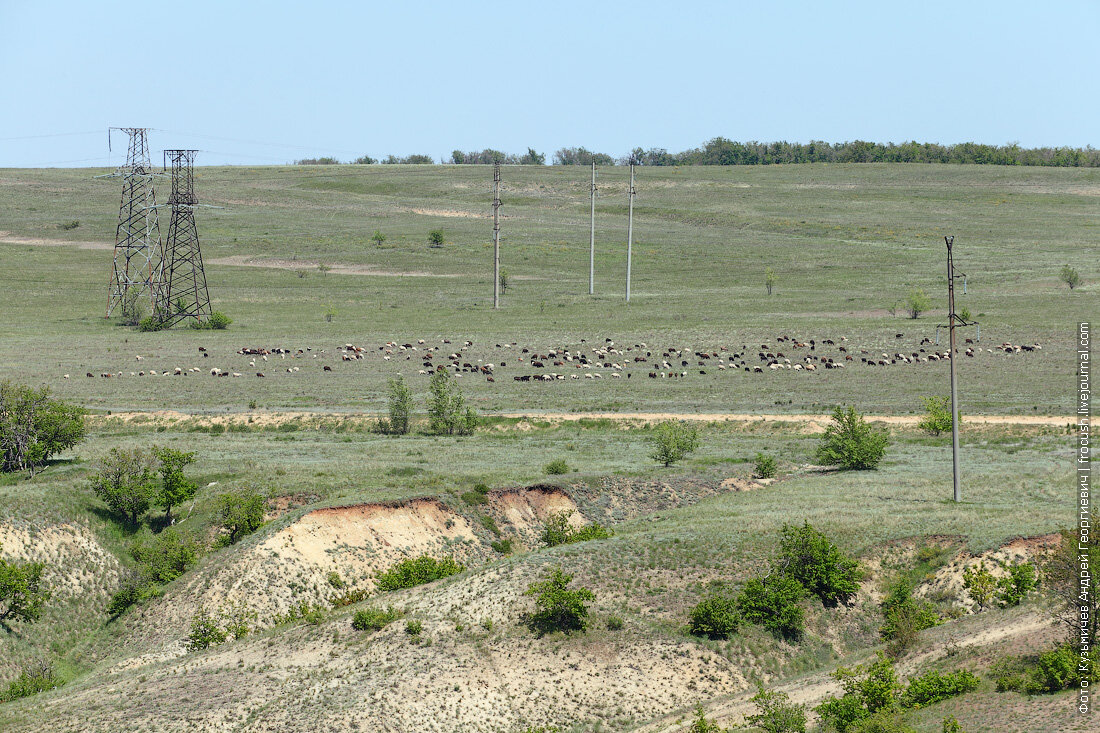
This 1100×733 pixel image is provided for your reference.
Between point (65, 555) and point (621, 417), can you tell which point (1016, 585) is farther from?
point (621, 417)

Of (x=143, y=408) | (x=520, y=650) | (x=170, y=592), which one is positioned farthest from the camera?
(x=143, y=408)

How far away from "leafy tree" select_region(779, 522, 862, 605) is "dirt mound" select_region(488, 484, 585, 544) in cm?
1170

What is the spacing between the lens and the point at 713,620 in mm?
30125

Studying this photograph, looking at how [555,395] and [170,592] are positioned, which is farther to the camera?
[555,395]

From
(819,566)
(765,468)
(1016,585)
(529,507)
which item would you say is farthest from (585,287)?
(1016,585)

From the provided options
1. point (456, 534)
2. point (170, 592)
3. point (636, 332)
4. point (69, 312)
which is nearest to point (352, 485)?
point (456, 534)

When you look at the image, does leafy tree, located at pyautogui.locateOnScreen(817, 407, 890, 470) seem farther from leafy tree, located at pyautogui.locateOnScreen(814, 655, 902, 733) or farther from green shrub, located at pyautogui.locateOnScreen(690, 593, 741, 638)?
leafy tree, located at pyautogui.locateOnScreen(814, 655, 902, 733)

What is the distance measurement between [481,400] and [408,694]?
41.3 metres

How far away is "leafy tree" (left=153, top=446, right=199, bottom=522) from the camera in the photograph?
4219cm

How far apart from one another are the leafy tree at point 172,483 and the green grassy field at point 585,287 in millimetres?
21798

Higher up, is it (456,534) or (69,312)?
(69,312)

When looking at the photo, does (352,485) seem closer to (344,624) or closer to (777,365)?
(344,624)

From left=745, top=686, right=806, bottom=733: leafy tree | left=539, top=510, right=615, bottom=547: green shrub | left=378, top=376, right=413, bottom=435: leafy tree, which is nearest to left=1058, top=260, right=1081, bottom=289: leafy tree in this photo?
left=378, top=376, right=413, bottom=435: leafy tree

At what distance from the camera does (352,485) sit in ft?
142
